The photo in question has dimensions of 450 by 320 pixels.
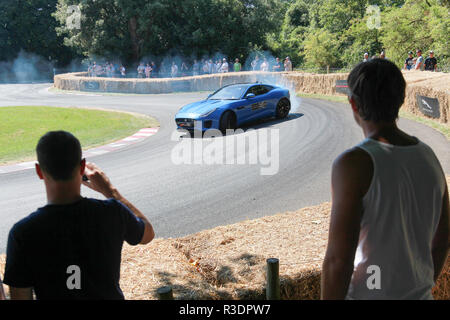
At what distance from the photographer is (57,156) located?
2.07 meters

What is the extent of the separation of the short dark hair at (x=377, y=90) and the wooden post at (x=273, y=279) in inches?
50.3

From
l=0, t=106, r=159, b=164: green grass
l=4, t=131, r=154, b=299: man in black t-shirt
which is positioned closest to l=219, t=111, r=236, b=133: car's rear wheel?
l=0, t=106, r=159, b=164: green grass

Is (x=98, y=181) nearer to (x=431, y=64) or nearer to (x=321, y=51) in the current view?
(x=431, y=64)

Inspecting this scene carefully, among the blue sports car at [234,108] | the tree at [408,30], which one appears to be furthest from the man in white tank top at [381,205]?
the tree at [408,30]

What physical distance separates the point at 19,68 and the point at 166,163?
5588 cm

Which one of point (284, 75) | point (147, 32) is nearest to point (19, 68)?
point (147, 32)

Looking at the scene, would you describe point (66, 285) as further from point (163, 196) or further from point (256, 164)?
point (256, 164)

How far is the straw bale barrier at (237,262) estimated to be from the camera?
124 inches

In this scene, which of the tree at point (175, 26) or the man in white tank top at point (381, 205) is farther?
the tree at point (175, 26)

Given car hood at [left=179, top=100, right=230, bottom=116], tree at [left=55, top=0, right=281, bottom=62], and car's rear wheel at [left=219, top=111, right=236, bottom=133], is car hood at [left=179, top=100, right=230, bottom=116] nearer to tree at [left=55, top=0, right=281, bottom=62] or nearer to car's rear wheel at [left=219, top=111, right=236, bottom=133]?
car's rear wheel at [left=219, top=111, right=236, bottom=133]

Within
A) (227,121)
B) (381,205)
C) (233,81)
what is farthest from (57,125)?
(381,205)

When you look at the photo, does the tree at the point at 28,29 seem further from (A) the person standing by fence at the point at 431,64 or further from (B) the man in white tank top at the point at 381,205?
(B) the man in white tank top at the point at 381,205

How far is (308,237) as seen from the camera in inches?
174

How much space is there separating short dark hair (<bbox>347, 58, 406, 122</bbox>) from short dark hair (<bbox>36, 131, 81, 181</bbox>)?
135cm
